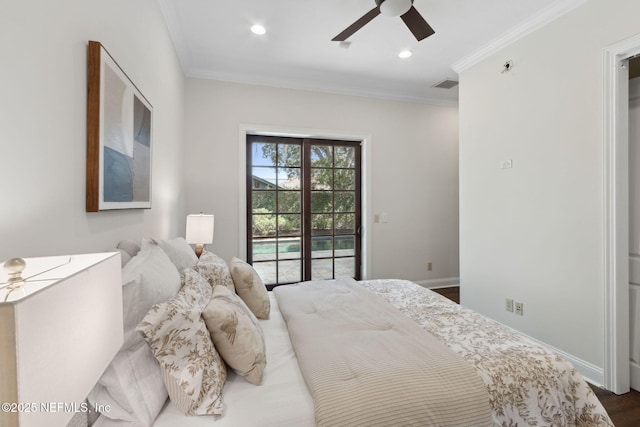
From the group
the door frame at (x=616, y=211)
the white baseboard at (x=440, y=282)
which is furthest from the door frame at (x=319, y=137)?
the door frame at (x=616, y=211)

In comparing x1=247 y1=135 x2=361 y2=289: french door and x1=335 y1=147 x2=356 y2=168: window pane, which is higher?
x1=335 y1=147 x2=356 y2=168: window pane

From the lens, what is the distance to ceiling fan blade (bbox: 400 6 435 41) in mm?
1964

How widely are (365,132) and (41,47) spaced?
3.42m

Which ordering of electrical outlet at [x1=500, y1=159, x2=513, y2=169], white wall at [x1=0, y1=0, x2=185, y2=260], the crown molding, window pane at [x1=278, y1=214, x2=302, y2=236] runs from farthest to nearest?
window pane at [x1=278, y1=214, x2=302, y2=236]
electrical outlet at [x1=500, y1=159, x2=513, y2=169]
the crown molding
white wall at [x1=0, y1=0, x2=185, y2=260]

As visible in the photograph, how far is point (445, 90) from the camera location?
3.97 metres

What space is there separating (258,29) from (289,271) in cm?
269

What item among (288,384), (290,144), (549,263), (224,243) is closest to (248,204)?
(224,243)

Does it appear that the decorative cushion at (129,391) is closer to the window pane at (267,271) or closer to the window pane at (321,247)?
the window pane at (267,271)

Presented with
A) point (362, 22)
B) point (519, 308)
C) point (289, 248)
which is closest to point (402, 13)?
point (362, 22)

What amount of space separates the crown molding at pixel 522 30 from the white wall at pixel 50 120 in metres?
2.97

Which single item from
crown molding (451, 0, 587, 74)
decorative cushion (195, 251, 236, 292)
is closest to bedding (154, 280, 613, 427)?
decorative cushion (195, 251, 236, 292)

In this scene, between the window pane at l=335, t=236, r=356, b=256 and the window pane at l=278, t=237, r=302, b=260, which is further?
the window pane at l=335, t=236, r=356, b=256

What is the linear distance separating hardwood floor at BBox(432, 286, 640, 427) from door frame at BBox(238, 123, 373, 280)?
238 centimetres

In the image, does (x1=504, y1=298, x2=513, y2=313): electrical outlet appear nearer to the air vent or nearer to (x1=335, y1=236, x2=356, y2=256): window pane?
(x1=335, y1=236, x2=356, y2=256): window pane
